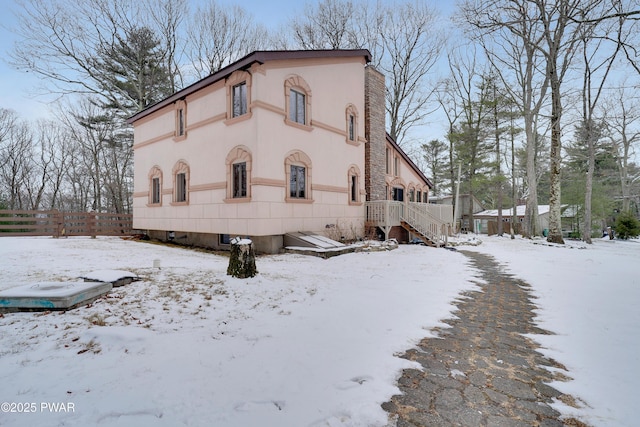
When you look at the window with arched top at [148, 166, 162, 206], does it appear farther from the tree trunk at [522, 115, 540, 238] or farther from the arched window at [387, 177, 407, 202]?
the tree trunk at [522, 115, 540, 238]

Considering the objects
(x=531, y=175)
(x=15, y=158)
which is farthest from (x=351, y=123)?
(x=15, y=158)

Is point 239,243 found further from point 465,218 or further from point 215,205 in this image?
point 465,218

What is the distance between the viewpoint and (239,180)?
10.6 meters

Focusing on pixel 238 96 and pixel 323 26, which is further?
pixel 323 26

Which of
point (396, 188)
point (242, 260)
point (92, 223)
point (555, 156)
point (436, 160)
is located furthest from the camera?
point (436, 160)

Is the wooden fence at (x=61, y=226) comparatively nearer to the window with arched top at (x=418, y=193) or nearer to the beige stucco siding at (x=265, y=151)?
the beige stucco siding at (x=265, y=151)

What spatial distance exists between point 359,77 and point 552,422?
14505 millimetres

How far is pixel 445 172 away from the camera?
3528cm

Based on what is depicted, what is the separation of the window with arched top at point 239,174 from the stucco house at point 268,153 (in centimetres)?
4

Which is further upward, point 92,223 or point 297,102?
point 297,102

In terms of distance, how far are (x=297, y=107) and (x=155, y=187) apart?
30.1 ft

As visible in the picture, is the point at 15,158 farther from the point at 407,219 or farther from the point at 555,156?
the point at 555,156

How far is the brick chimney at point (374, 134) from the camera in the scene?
14703 mm

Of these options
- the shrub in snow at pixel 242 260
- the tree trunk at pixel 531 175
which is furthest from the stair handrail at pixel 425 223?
the tree trunk at pixel 531 175
